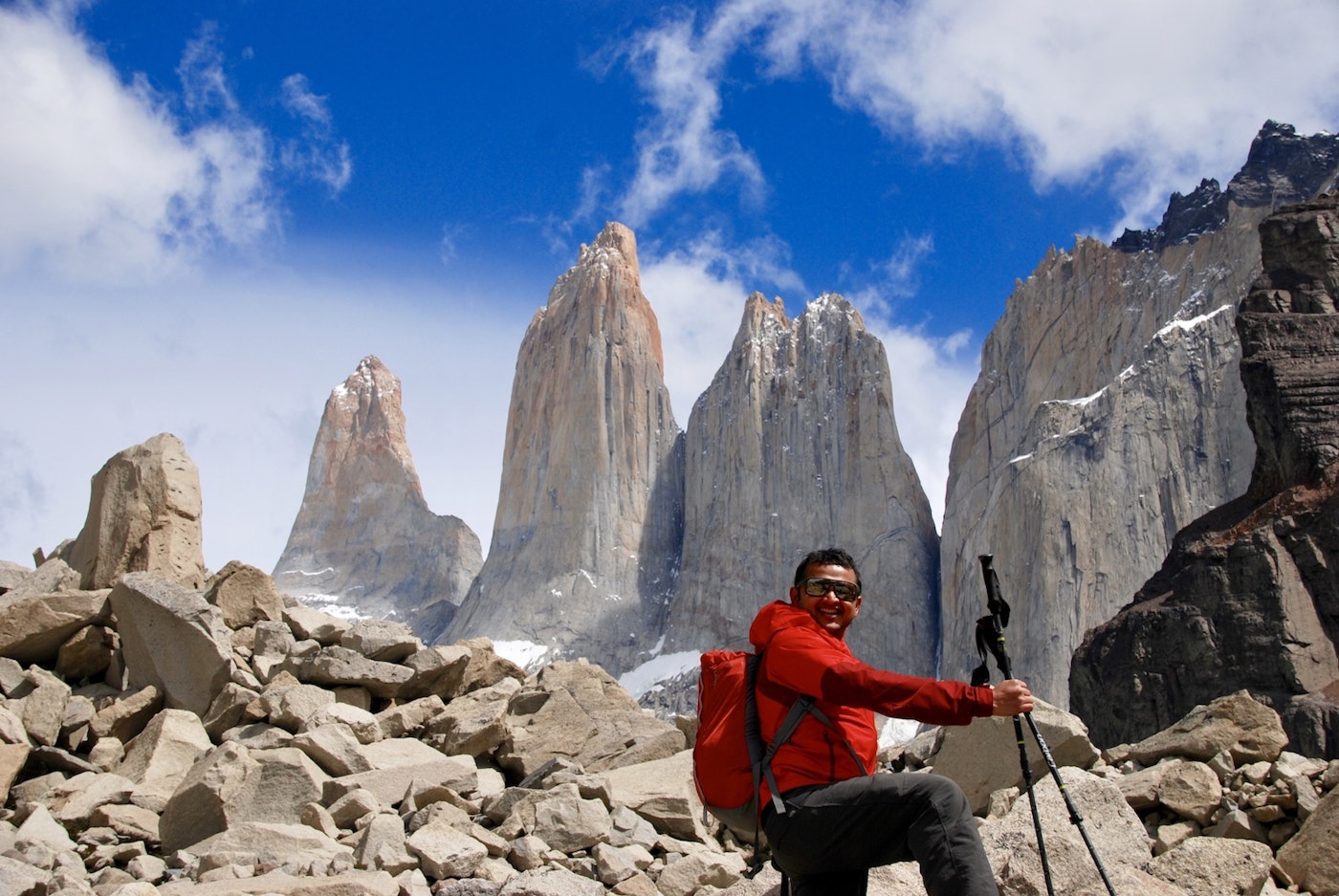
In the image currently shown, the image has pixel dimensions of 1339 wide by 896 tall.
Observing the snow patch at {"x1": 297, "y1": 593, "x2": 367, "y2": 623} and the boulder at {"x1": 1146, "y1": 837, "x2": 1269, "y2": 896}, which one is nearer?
the boulder at {"x1": 1146, "y1": 837, "x2": 1269, "y2": 896}

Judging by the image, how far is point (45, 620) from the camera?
10.6 meters

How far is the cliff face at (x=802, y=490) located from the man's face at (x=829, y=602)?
49.5 meters

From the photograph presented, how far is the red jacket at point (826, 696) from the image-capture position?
3.92m

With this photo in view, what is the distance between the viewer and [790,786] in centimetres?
415

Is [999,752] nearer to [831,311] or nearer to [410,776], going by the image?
[410,776]

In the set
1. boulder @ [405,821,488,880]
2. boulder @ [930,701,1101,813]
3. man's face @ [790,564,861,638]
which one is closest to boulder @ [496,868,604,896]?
boulder @ [405,821,488,880]

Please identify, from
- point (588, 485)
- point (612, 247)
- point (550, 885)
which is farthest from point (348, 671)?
point (612, 247)

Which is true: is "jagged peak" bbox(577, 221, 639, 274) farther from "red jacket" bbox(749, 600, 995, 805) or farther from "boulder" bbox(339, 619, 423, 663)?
"red jacket" bbox(749, 600, 995, 805)

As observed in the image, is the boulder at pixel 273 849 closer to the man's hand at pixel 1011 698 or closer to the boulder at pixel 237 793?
the boulder at pixel 237 793

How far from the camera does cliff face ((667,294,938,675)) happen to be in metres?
55.7

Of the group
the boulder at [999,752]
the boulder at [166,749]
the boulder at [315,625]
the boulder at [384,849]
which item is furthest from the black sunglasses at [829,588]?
the boulder at [315,625]

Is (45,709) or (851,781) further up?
(45,709)

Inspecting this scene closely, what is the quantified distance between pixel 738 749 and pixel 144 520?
10.0 meters

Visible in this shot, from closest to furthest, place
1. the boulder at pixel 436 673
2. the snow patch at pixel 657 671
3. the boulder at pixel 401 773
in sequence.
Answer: the boulder at pixel 401 773 < the boulder at pixel 436 673 < the snow patch at pixel 657 671
